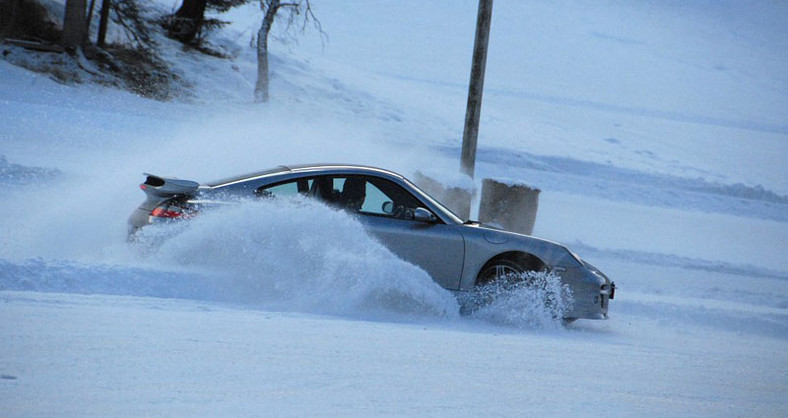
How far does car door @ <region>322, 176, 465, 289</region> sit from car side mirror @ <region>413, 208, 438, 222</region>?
0.08ft

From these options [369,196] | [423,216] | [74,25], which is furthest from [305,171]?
[74,25]

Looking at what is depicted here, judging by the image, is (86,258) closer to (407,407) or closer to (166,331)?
(166,331)

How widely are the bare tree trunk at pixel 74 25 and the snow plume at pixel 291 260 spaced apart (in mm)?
10644

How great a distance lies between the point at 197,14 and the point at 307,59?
2472 mm

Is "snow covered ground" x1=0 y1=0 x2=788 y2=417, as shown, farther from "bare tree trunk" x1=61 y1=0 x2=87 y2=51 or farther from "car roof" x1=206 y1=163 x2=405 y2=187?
"bare tree trunk" x1=61 y1=0 x2=87 y2=51

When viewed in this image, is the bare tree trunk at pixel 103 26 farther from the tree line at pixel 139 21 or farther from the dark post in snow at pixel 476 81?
the dark post in snow at pixel 476 81

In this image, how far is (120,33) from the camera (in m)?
16.7

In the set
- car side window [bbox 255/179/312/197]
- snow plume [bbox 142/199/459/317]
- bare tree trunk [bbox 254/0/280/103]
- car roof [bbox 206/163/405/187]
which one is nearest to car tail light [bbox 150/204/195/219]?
snow plume [bbox 142/199/459/317]

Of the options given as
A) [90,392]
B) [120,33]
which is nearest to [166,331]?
[90,392]

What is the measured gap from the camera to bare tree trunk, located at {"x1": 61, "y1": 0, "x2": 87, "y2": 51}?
16.0m

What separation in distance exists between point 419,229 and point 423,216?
4.6 inches

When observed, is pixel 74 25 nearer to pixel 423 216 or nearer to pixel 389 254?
pixel 423 216

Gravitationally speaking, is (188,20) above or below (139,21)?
above

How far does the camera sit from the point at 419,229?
7.41 metres
